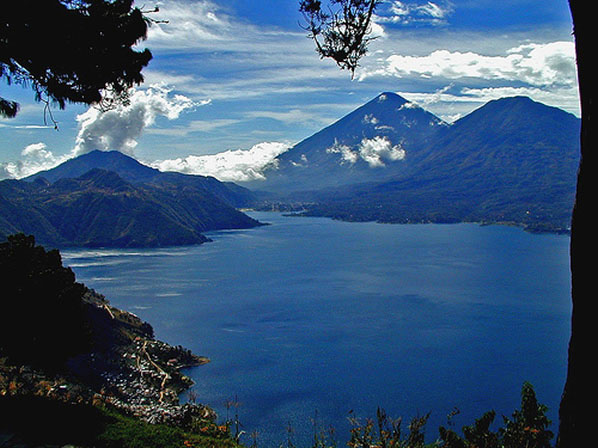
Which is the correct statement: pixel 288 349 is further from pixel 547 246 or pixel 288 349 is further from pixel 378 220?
pixel 378 220

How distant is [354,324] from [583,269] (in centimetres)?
4961

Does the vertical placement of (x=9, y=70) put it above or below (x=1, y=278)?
above

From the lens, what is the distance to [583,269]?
9.72 feet

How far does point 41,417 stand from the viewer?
6.58 metres

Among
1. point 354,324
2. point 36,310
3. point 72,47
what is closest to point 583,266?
point 72,47

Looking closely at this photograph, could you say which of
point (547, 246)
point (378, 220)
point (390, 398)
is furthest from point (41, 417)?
point (378, 220)

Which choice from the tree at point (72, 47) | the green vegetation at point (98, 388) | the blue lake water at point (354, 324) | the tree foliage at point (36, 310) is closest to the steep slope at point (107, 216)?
the blue lake water at point (354, 324)

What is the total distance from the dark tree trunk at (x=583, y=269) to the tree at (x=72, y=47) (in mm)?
6742

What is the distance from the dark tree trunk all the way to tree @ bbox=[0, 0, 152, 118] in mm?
6742

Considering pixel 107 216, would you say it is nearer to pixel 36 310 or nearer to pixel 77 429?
pixel 36 310

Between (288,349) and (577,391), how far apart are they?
42.0 metres

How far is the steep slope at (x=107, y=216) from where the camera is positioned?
12912cm

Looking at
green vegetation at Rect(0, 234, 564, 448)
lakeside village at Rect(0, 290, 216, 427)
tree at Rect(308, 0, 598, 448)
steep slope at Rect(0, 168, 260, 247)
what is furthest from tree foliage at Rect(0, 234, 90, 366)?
steep slope at Rect(0, 168, 260, 247)

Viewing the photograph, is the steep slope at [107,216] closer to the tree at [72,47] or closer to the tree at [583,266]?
the tree at [72,47]
